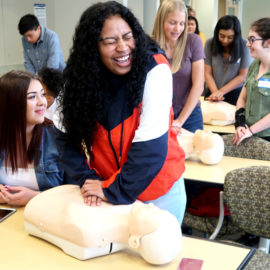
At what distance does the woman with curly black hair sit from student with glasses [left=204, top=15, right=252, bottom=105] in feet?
6.99

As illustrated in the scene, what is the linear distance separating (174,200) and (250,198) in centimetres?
54

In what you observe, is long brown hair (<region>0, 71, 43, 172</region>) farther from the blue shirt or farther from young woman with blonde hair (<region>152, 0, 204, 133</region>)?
the blue shirt

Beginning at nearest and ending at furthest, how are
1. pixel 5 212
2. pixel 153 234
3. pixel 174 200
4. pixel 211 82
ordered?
1. pixel 153 234
2. pixel 174 200
3. pixel 5 212
4. pixel 211 82

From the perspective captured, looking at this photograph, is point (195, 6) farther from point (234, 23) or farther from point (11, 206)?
point (11, 206)

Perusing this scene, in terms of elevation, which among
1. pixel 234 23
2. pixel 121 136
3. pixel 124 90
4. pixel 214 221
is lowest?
pixel 214 221

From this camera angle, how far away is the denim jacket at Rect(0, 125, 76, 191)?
1839 mm

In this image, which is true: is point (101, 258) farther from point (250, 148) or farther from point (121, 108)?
point (250, 148)

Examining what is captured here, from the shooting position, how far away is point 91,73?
134 cm

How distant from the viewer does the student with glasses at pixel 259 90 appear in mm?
2673

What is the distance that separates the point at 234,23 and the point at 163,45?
3.69ft

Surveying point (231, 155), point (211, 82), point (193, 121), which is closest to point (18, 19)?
point (211, 82)

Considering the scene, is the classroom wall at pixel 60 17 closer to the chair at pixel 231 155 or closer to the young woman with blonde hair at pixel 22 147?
the chair at pixel 231 155

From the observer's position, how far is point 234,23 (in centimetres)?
334

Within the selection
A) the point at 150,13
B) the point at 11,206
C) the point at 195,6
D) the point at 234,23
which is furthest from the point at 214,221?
the point at 195,6
